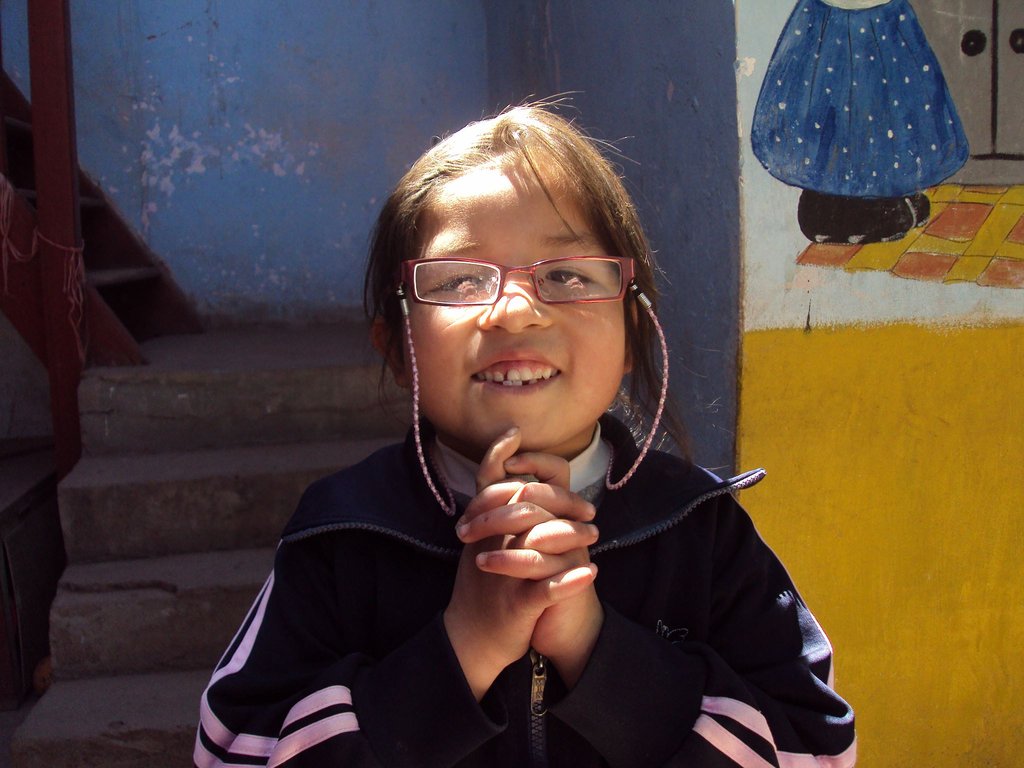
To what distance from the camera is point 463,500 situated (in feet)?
3.89

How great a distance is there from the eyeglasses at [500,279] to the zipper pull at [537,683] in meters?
0.43

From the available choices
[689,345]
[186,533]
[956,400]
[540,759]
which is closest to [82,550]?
[186,533]

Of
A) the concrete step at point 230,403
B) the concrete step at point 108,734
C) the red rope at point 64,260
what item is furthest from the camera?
the concrete step at point 230,403

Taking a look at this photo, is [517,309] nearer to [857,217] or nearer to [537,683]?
[537,683]

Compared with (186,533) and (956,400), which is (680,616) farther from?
(186,533)

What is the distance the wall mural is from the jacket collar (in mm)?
1027

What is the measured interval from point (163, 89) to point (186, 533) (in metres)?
2.18

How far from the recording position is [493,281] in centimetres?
108

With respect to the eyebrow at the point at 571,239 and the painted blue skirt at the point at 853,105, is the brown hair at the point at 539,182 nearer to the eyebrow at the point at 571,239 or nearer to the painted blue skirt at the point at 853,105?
the eyebrow at the point at 571,239

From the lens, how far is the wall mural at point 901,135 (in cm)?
200

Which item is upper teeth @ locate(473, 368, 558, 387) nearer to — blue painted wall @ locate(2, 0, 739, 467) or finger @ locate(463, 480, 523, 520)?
finger @ locate(463, 480, 523, 520)

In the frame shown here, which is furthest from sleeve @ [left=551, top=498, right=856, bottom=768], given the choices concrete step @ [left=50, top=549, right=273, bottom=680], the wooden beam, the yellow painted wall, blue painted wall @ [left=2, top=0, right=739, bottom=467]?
blue painted wall @ [left=2, top=0, right=739, bottom=467]

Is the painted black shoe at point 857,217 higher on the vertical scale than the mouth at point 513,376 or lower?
higher

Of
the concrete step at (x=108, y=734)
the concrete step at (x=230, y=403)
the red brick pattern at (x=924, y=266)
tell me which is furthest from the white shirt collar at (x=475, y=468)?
the concrete step at (x=230, y=403)
